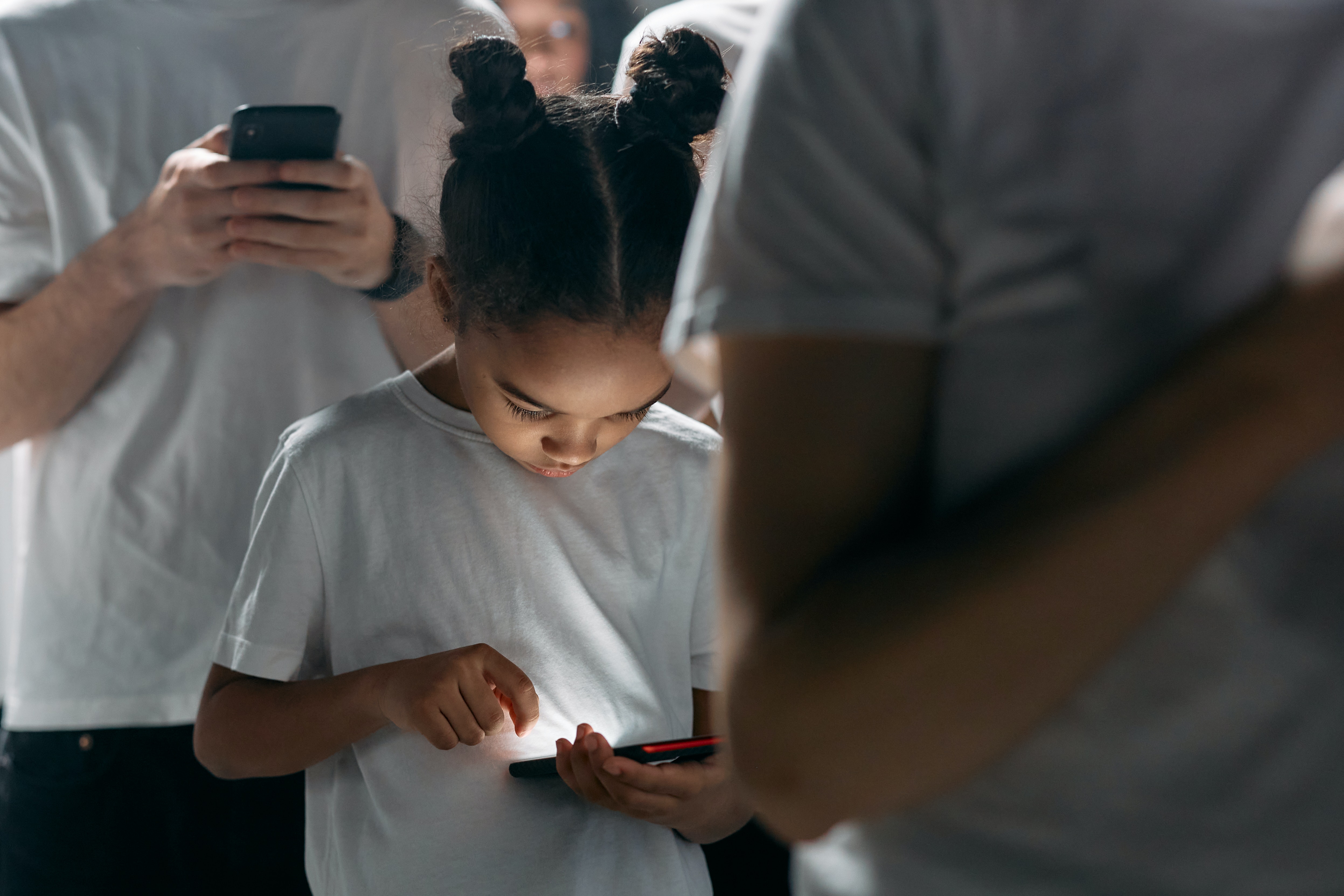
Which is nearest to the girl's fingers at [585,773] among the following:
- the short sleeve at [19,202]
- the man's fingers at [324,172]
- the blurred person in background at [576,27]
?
the man's fingers at [324,172]

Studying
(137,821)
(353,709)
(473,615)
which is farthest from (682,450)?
(137,821)

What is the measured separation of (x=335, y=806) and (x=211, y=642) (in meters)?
0.25

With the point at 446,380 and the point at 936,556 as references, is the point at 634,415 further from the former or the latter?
the point at 936,556

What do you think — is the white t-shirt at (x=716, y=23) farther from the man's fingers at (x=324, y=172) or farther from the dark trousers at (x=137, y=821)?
the dark trousers at (x=137, y=821)

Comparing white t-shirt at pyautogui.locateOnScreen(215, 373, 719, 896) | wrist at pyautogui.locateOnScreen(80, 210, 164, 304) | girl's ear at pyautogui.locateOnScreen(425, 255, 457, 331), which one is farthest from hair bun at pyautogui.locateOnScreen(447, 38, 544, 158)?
wrist at pyautogui.locateOnScreen(80, 210, 164, 304)

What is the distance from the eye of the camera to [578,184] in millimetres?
817

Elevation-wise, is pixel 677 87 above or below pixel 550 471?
above

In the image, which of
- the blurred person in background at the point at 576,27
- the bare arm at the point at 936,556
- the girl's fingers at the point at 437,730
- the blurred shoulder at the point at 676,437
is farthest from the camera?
the blurred person in background at the point at 576,27

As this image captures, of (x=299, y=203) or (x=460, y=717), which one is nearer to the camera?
(x=460, y=717)

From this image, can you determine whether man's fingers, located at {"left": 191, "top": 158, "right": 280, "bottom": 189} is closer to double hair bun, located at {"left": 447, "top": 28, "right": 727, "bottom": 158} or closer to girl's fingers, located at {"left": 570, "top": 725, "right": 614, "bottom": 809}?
double hair bun, located at {"left": 447, "top": 28, "right": 727, "bottom": 158}

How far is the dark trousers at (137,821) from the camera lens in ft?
3.22

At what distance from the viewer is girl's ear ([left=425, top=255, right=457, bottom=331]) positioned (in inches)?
34.2

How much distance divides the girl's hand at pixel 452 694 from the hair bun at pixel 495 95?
1.22 feet

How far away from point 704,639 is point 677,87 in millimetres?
425
